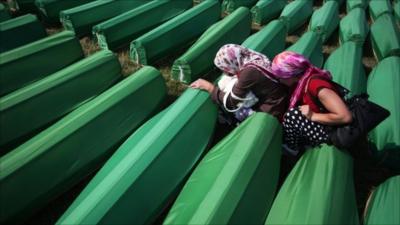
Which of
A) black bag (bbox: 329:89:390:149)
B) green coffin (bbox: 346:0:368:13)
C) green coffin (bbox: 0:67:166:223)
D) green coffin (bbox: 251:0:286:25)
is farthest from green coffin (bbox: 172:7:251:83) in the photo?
green coffin (bbox: 346:0:368:13)

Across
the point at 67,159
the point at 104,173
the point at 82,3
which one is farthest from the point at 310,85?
the point at 82,3

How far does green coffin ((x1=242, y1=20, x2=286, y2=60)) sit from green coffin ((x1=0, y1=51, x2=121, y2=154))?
6.66 ft

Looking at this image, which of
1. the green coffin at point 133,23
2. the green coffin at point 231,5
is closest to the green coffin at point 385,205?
the green coffin at point 133,23

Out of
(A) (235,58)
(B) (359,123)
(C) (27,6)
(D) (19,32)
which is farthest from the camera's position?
(C) (27,6)

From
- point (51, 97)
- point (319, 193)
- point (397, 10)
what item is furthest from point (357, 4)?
point (51, 97)

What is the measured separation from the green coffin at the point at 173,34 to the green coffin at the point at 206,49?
0.50 meters

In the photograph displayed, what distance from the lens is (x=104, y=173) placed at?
3.31 metres

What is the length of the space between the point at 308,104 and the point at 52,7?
5.05 m

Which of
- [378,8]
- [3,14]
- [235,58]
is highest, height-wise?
[3,14]

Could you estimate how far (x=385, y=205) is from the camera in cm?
297

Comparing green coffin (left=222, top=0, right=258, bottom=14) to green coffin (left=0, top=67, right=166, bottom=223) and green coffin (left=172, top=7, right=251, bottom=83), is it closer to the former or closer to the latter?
green coffin (left=172, top=7, right=251, bottom=83)

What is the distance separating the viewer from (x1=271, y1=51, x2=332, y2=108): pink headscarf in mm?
3353

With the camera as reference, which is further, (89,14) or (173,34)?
(89,14)

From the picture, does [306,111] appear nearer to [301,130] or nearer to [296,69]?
[301,130]
